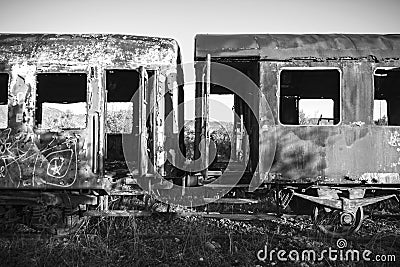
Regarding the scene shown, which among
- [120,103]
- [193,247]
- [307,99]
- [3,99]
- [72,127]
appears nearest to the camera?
[193,247]

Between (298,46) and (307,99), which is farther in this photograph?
(307,99)

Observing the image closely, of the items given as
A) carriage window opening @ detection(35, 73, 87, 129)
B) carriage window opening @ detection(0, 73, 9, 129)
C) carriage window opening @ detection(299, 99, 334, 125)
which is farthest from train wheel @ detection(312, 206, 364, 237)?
carriage window opening @ detection(0, 73, 9, 129)

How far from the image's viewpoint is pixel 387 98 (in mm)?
7977

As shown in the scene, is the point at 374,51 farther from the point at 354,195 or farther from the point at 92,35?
the point at 92,35

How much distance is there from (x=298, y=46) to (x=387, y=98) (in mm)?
2555

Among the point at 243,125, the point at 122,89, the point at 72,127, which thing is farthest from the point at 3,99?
the point at 243,125

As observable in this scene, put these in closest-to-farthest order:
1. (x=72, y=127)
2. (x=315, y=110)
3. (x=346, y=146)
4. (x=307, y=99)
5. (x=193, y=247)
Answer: (x=193, y=247) < (x=346, y=146) < (x=72, y=127) < (x=307, y=99) < (x=315, y=110)

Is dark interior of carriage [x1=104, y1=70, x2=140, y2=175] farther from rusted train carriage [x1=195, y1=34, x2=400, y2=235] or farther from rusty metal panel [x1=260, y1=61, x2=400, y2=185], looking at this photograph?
rusty metal panel [x1=260, y1=61, x2=400, y2=185]

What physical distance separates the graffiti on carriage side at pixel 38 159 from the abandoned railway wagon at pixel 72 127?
0.05 ft

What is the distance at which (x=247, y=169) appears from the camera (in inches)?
287

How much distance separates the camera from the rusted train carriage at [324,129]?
251 inches

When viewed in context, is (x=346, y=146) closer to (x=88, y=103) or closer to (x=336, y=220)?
(x=336, y=220)

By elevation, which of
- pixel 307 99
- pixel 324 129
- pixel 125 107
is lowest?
pixel 324 129

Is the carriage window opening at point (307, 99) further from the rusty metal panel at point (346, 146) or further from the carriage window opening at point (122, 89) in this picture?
the carriage window opening at point (122, 89)
